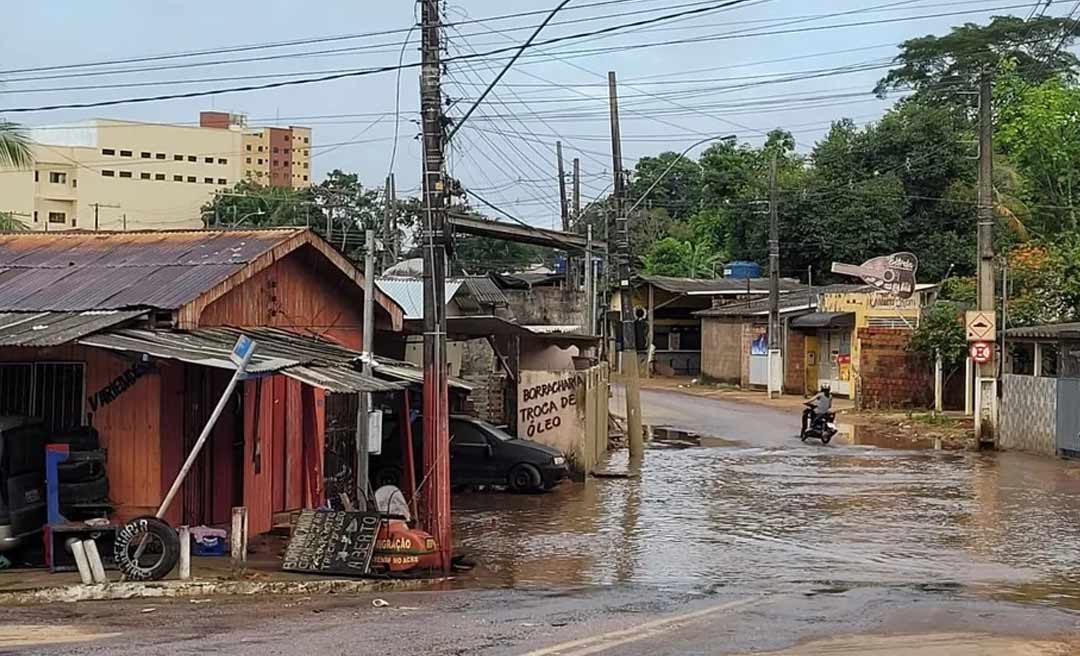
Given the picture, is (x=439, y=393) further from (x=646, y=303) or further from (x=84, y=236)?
(x=646, y=303)

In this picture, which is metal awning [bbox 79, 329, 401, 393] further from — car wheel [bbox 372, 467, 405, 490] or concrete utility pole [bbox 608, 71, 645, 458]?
concrete utility pole [bbox 608, 71, 645, 458]

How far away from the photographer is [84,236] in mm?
18516

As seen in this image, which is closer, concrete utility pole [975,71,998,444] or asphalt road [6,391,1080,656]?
asphalt road [6,391,1080,656]

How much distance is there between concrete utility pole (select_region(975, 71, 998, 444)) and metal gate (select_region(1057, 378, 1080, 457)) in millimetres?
2407

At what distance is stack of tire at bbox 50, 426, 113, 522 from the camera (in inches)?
555

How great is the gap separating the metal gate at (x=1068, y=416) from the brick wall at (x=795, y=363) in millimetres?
22010

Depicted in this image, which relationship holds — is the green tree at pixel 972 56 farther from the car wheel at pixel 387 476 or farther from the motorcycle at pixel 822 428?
the car wheel at pixel 387 476

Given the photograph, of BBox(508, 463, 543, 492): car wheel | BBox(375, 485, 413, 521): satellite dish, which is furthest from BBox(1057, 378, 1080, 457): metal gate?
BBox(375, 485, 413, 521): satellite dish

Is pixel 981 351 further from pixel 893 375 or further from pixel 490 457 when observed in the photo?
pixel 490 457

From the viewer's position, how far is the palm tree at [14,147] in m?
23.2

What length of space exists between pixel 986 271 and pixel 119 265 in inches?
819

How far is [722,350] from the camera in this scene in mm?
56750

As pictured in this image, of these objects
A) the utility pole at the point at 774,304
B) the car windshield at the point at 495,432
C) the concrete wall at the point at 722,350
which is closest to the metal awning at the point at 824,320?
the utility pole at the point at 774,304

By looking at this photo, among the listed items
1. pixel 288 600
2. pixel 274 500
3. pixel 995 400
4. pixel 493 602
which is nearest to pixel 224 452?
pixel 274 500
